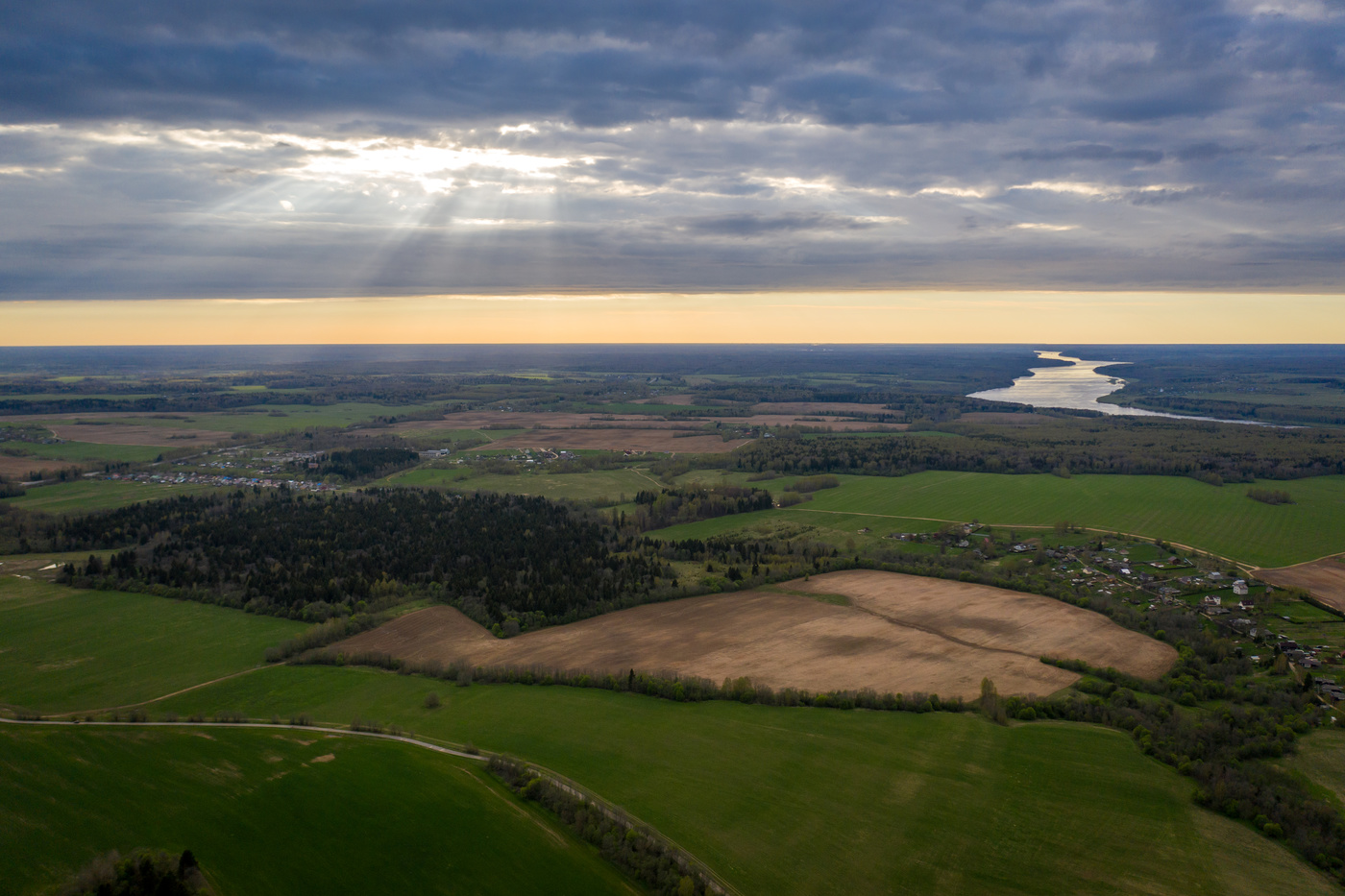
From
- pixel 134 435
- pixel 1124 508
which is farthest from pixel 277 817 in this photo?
pixel 134 435

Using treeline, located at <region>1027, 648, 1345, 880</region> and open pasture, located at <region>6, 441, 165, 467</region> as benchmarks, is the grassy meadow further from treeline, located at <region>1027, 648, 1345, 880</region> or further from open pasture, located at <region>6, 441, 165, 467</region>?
treeline, located at <region>1027, 648, 1345, 880</region>

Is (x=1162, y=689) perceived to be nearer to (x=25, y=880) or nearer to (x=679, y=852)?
(x=679, y=852)

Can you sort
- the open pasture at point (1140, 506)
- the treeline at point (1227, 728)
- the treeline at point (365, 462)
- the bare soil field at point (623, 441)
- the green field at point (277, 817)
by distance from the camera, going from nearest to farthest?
the green field at point (277, 817) → the treeline at point (1227, 728) → the open pasture at point (1140, 506) → the treeline at point (365, 462) → the bare soil field at point (623, 441)

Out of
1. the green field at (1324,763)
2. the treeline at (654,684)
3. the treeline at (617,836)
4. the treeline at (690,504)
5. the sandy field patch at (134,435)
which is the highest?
the sandy field patch at (134,435)

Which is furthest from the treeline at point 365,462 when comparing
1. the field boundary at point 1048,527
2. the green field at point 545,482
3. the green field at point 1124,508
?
the field boundary at point 1048,527

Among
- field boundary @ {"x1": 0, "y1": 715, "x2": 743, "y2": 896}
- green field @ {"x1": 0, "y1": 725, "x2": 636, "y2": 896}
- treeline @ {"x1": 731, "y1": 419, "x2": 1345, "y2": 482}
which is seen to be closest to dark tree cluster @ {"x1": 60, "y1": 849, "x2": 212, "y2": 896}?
green field @ {"x1": 0, "y1": 725, "x2": 636, "y2": 896}

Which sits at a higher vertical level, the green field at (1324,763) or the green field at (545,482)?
the green field at (545,482)

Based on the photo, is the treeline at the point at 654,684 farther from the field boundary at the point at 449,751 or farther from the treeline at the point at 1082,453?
the treeline at the point at 1082,453
